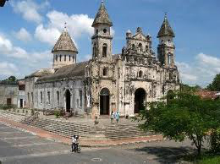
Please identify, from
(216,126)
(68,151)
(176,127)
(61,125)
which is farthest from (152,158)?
(61,125)

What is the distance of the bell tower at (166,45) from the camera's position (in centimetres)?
4866

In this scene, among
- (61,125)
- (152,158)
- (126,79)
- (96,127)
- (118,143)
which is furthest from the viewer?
(126,79)

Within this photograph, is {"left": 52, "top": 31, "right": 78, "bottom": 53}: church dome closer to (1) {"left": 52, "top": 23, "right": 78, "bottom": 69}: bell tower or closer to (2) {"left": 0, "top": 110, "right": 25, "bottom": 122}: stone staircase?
(1) {"left": 52, "top": 23, "right": 78, "bottom": 69}: bell tower

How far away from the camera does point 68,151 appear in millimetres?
23594

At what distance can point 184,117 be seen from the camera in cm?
1903

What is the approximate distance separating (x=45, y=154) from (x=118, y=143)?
759 centimetres

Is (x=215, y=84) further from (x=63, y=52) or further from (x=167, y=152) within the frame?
(x=167, y=152)

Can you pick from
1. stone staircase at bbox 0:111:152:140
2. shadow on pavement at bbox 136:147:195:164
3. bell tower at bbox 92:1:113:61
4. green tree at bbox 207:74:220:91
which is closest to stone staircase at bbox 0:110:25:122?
stone staircase at bbox 0:111:152:140

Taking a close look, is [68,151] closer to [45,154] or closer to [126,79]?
[45,154]

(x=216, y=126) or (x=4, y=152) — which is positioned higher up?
(x=216, y=126)

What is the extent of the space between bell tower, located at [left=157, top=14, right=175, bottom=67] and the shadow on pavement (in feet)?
81.3

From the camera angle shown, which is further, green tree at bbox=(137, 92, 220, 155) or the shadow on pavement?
the shadow on pavement

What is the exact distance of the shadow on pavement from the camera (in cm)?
2155

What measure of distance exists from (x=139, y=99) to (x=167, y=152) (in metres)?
22.6
